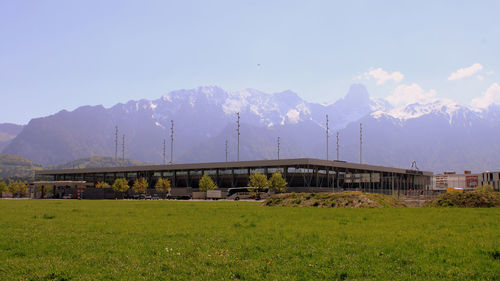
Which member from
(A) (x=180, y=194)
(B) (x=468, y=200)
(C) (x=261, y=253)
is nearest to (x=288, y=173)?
(A) (x=180, y=194)

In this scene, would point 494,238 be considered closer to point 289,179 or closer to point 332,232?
point 332,232

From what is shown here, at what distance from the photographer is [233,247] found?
14.9 metres

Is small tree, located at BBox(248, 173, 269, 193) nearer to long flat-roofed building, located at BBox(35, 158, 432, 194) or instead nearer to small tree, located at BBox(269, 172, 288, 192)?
small tree, located at BBox(269, 172, 288, 192)

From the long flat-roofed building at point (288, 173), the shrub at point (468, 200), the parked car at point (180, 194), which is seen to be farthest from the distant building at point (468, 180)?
the shrub at point (468, 200)

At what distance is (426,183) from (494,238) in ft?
588

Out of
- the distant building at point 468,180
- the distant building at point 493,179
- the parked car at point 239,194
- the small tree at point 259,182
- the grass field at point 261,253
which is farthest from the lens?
the distant building at point 468,180

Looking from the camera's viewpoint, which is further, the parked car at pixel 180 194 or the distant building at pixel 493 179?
the distant building at pixel 493 179

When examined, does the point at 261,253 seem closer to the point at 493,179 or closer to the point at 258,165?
the point at 258,165

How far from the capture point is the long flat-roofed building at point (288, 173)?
5103 inches

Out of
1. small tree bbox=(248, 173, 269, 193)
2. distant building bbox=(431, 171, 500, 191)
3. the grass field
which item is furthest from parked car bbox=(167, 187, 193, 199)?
the grass field

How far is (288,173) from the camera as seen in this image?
5172 inches

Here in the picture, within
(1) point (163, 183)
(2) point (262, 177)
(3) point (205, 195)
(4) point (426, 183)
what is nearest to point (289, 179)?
(2) point (262, 177)

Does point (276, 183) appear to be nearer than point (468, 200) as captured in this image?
No

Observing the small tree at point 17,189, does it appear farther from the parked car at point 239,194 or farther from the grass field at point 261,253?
the grass field at point 261,253
